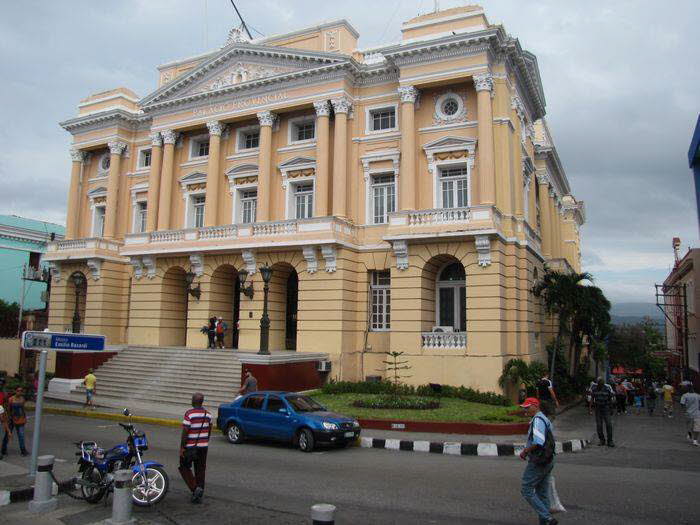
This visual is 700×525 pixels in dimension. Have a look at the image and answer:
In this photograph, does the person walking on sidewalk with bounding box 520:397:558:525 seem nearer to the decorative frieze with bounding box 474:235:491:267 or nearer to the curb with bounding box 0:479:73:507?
the curb with bounding box 0:479:73:507

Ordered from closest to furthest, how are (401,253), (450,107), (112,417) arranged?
1. (112,417)
2. (401,253)
3. (450,107)

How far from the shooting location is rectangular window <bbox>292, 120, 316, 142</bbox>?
1125 inches

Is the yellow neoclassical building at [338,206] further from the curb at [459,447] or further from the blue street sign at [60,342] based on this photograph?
the blue street sign at [60,342]

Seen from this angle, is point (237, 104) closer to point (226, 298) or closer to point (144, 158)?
point (144, 158)

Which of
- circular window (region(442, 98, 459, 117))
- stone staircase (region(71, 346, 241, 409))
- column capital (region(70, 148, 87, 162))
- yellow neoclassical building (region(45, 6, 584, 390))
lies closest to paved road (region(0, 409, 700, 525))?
stone staircase (region(71, 346, 241, 409))

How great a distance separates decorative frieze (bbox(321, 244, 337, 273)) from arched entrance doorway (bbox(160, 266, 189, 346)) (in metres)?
8.65

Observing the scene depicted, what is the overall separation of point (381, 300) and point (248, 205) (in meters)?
8.60

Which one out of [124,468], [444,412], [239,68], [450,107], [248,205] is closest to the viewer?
[124,468]

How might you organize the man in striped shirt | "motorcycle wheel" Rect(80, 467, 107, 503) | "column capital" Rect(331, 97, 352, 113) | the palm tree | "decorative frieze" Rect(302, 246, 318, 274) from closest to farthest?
the man in striped shirt
"motorcycle wheel" Rect(80, 467, 107, 503)
"decorative frieze" Rect(302, 246, 318, 274)
the palm tree
"column capital" Rect(331, 97, 352, 113)

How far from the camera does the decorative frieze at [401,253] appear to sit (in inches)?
923

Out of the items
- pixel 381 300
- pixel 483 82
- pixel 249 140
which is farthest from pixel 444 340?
pixel 249 140

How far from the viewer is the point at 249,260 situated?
87.2ft

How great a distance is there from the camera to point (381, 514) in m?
8.70

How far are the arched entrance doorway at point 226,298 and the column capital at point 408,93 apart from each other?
36.2 feet
